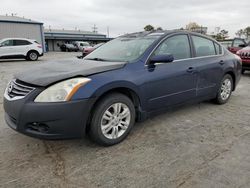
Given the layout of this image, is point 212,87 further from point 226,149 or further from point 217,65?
point 226,149

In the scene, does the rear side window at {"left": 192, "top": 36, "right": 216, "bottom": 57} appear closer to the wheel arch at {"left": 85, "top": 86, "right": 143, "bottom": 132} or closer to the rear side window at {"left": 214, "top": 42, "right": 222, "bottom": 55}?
the rear side window at {"left": 214, "top": 42, "right": 222, "bottom": 55}

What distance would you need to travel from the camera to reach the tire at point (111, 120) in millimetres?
2873

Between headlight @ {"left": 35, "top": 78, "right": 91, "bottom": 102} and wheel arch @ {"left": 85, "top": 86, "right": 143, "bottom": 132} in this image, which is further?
wheel arch @ {"left": 85, "top": 86, "right": 143, "bottom": 132}

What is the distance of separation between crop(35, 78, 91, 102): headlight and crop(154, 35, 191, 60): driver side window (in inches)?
58.5

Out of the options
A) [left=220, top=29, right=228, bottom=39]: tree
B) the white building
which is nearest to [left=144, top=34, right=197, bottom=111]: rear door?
the white building

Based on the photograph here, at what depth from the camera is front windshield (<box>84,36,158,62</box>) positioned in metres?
3.57

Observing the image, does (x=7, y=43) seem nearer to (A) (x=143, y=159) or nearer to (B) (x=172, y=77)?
(B) (x=172, y=77)

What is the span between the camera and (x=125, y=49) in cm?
384

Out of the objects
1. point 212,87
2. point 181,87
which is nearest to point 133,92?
point 181,87

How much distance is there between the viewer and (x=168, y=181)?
236 centimetres

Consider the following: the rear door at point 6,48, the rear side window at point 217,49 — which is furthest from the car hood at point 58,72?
the rear door at point 6,48

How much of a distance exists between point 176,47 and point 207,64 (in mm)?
807

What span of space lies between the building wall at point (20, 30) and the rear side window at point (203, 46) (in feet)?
93.2

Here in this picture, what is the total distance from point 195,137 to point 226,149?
0.47 metres
